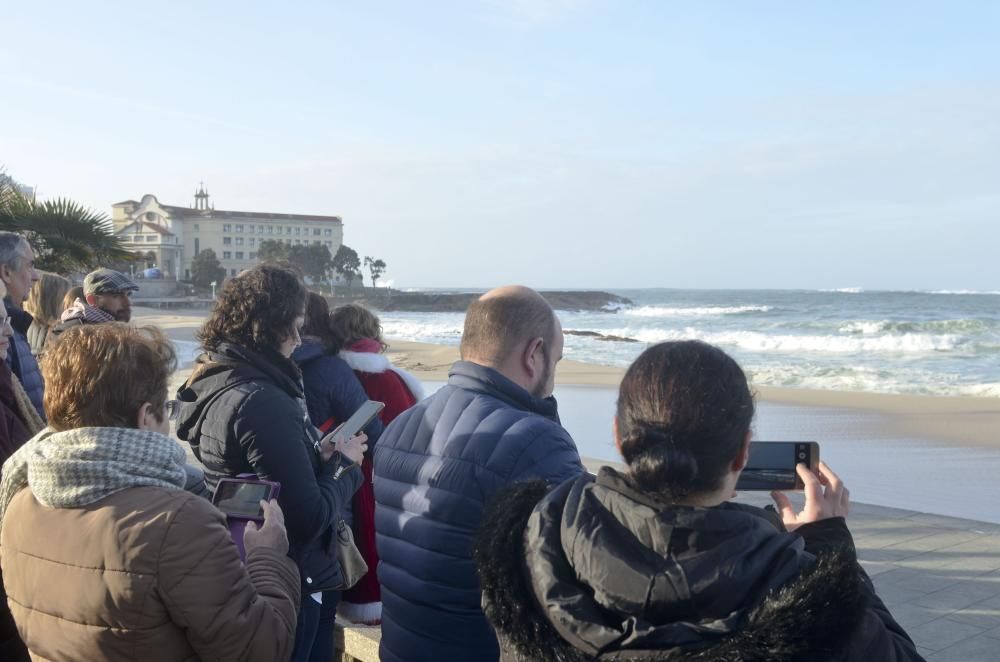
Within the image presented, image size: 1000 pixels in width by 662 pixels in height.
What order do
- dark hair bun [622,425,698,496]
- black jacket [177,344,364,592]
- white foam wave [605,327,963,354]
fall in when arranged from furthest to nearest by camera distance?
white foam wave [605,327,963,354] < black jacket [177,344,364,592] < dark hair bun [622,425,698,496]

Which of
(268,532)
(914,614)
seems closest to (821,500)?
(268,532)

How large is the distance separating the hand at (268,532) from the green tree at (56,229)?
23.6 ft

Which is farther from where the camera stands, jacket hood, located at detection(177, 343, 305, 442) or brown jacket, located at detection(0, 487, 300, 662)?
jacket hood, located at detection(177, 343, 305, 442)

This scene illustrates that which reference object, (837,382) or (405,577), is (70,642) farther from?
(837,382)

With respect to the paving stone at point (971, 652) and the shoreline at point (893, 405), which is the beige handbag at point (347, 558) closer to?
the paving stone at point (971, 652)

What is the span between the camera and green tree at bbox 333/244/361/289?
97.8 meters

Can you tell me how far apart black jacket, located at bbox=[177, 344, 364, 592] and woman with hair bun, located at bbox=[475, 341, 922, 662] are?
4.25 feet

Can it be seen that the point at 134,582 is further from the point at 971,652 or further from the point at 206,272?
the point at 206,272

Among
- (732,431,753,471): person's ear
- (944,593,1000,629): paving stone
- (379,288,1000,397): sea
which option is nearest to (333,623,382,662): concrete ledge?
(732,431,753,471): person's ear

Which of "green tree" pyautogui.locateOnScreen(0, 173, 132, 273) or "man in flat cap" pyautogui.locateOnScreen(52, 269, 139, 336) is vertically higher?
"green tree" pyautogui.locateOnScreen(0, 173, 132, 273)

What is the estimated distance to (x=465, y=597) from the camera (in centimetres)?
234

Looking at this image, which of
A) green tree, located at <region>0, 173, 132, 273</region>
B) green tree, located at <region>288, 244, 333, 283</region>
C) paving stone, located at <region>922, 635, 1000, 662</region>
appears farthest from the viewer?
green tree, located at <region>288, 244, 333, 283</region>

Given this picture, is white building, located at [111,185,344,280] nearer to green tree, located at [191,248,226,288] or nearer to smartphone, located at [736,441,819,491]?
green tree, located at [191,248,226,288]

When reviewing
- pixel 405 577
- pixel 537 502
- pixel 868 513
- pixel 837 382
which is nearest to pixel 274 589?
pixel 405 577
